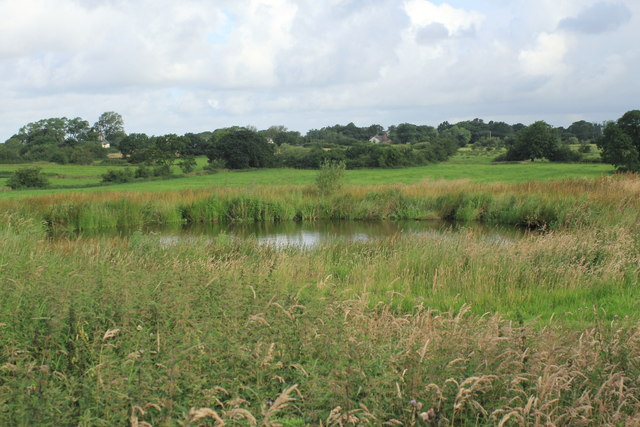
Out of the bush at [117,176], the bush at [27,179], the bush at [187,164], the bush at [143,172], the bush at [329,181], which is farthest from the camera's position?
the bush at [187,164]

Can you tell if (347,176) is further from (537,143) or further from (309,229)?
(309,229)

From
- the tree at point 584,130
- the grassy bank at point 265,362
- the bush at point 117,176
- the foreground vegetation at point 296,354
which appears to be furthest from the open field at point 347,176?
the tree at point 584,130

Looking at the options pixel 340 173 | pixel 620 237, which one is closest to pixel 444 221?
pixel 340 173

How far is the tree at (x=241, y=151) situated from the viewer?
61438mm

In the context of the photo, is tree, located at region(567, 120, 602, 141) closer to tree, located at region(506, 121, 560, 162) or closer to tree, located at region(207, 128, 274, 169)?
tree, located at region(506, 121, 560, 162)

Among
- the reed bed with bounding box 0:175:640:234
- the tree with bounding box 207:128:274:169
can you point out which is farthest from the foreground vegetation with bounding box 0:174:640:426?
the tree with bounding box 207:128:274:169

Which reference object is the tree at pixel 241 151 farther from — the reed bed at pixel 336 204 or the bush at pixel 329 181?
the bush at pixel 329 181

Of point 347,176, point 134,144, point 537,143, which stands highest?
point 134,144

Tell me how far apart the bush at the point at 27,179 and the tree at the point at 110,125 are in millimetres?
60757

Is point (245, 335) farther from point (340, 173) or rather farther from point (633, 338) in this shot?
point (340, 173)

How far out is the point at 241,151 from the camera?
61594 mm

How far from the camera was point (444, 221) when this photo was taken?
24.5m

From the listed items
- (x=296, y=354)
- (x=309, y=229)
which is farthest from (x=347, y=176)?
(x=296, y=354)

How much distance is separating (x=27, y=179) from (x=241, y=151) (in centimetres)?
2421
